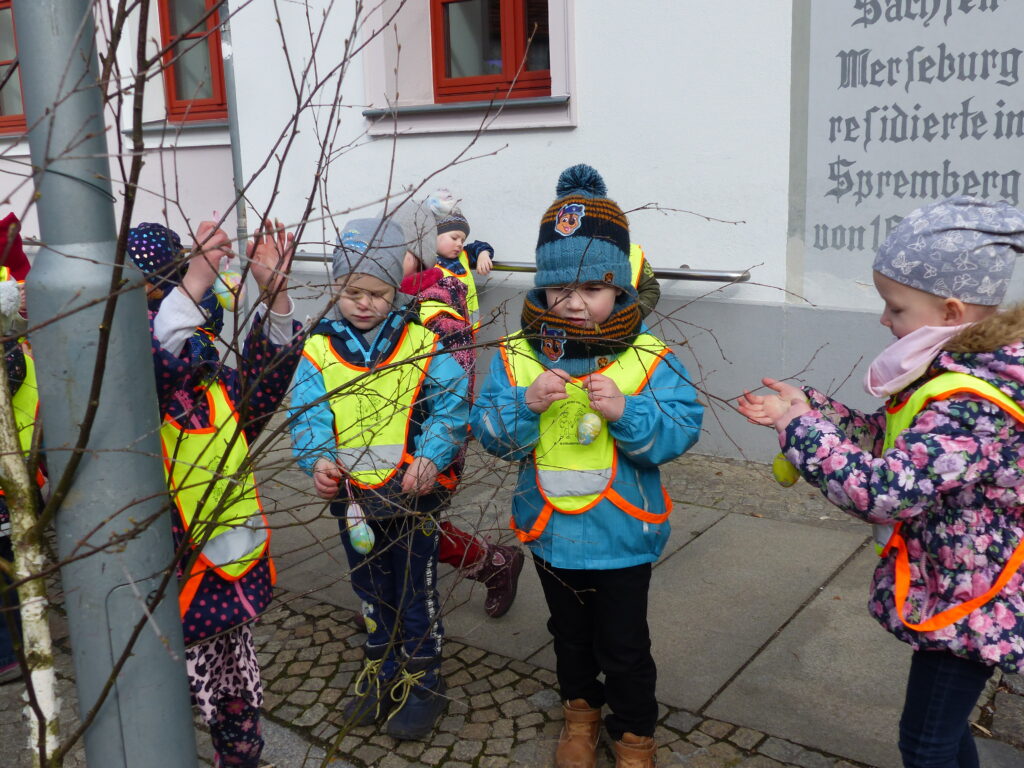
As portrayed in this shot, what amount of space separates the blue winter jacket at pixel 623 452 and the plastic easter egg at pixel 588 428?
5 centimetres

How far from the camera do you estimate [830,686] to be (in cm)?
330

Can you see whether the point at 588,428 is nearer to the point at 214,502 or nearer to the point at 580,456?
the point at 580,456

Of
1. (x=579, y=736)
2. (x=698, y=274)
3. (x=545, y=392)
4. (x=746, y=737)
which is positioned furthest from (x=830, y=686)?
(x=698, y=274)

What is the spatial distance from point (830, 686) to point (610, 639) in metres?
0.97

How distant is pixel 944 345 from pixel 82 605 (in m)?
1.70

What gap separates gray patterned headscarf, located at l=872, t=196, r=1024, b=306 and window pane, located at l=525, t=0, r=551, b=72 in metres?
4.38

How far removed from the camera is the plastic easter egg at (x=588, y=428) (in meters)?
2.68

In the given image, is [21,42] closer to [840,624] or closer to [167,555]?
[167,555]

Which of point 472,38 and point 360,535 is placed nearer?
point 360,535

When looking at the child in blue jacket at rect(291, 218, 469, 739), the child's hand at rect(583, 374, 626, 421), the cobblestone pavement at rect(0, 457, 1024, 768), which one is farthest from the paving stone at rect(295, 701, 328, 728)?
the child's hand at rect(583, 374, 626, 421)

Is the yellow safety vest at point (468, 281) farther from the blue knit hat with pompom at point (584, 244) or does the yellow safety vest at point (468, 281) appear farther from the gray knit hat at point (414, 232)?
the blue knit hat with pompom at point (584, 244)

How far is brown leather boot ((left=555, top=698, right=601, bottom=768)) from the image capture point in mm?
2879

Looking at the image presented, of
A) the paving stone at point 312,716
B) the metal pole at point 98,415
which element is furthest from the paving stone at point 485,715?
the metal pole at point 98,415

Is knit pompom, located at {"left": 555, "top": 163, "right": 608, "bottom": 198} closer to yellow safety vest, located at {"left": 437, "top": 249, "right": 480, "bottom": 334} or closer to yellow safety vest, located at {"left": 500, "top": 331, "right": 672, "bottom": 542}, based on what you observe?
yellow safety vest, located at {"left": 500, "top": 331, "right": 672, "bottom": 542}
